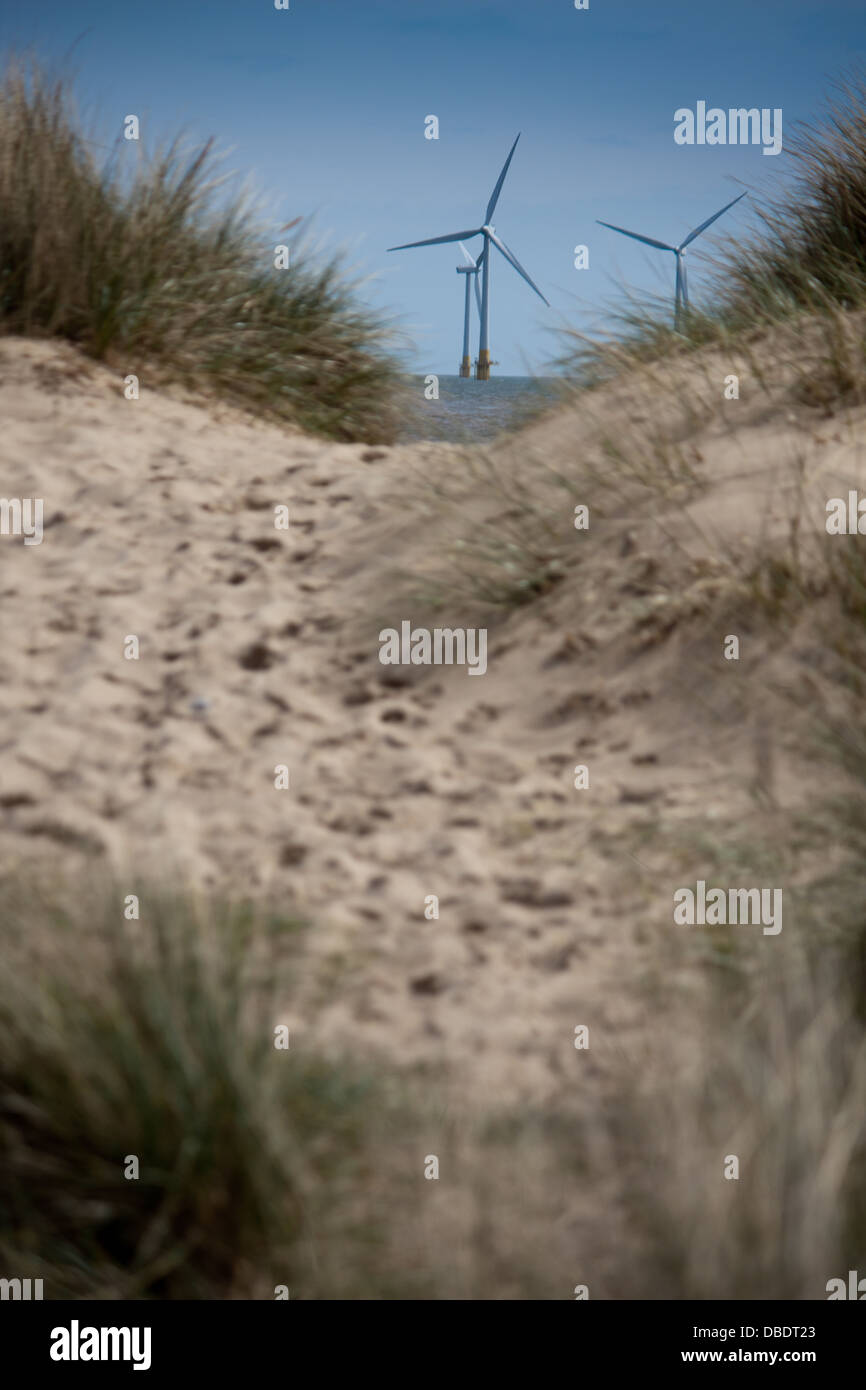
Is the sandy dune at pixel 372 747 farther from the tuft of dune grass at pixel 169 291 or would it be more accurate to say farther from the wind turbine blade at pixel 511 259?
the wind turbine blade at pixel 511 259

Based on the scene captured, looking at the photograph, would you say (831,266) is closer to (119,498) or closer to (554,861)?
(119,498)

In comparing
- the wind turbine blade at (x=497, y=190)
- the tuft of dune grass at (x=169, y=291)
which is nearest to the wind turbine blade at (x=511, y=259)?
the wind turbine blade at (x=497, y=190)

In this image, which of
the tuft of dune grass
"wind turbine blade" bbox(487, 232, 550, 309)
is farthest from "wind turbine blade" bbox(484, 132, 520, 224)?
the tuft of dune grass

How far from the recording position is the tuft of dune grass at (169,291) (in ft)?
18.0

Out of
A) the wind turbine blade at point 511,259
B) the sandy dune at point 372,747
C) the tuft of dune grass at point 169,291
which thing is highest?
the wind turbine blade at point 511,259

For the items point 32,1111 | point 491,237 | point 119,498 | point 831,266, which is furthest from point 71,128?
point 491,237

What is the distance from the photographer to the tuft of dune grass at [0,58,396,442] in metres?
5.50

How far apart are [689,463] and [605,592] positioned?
741mm

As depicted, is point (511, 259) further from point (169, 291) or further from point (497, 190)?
point (169, 291)

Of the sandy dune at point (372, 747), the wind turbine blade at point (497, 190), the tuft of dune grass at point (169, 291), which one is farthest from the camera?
the wind turbine blade at point (497, 190)

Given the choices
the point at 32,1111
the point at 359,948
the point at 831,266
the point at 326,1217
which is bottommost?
the point at 326,1217

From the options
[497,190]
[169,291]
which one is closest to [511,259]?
[497,190]

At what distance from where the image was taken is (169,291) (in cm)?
579

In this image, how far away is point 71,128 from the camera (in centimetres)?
603
